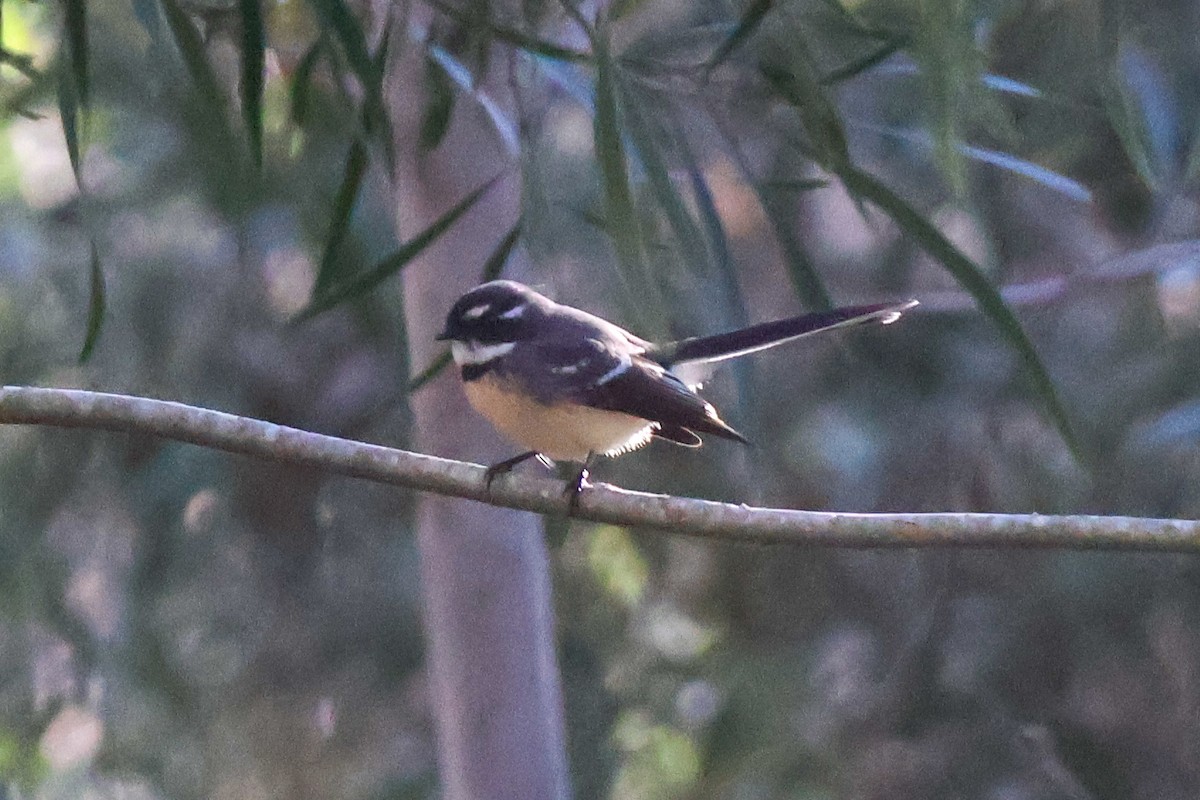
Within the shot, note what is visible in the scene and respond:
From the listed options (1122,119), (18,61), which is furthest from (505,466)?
(1122,119)

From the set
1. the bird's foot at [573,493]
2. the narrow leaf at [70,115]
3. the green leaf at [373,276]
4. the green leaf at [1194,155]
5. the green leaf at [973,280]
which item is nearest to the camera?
the bird's foot at [573,493]

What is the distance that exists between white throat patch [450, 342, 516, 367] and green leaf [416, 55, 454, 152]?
28 centimetres

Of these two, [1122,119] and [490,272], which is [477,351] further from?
[1122,119]

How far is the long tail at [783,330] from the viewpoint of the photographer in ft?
5.98

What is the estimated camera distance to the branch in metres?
1.38

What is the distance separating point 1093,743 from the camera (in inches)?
116

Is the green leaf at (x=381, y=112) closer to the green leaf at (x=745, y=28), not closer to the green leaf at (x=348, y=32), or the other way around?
the green leaf at (x=348, y=32)

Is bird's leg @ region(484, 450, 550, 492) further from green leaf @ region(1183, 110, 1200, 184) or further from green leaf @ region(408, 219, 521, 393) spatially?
green leaf @ region(1183, 110, 1200, 184)

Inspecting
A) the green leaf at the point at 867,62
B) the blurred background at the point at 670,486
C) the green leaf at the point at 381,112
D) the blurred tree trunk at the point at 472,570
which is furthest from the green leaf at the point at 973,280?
the blurred background at the point at 670,486

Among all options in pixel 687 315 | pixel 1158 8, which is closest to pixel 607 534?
pixel 687 315

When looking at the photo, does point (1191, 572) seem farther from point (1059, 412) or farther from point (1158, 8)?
point (1059, 412)

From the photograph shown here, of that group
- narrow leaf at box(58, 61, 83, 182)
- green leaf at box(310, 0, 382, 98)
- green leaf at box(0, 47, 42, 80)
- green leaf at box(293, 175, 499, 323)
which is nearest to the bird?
green leaf at box(293, 175, 499, 323)

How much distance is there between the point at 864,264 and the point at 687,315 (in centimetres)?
71

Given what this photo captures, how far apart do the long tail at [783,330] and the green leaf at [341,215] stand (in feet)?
1.33
